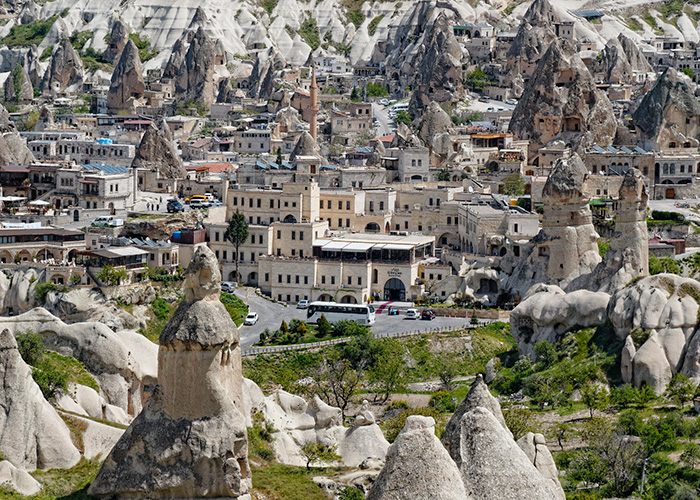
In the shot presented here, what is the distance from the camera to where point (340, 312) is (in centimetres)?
9075

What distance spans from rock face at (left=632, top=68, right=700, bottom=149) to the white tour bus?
46362 millimetres

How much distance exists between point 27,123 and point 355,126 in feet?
126

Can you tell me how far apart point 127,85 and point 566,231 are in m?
95.4

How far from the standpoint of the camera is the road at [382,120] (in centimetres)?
14879

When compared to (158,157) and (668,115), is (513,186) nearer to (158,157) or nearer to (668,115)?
(668,115)

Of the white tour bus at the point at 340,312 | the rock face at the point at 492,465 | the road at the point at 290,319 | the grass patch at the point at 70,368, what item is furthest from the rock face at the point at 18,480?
the white tour bus at the point at 340,312

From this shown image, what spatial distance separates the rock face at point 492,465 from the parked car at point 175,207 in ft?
278

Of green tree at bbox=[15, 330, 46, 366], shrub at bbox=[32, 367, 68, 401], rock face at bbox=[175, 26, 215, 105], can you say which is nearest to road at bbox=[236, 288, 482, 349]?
green tree at bbox=[15, 330, 46, 366]

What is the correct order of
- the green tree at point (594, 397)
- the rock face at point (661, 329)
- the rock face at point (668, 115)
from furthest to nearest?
the rock face at point (668, 115)
the rock face at point (661, 329)
the green tree at point (594, 397)

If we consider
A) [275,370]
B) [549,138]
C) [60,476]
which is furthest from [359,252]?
[60,476]

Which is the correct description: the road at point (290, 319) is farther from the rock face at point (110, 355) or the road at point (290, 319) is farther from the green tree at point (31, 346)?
the green tree at point (31, 346)

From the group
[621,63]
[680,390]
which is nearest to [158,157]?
[621,63]

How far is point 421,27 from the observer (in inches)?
7470

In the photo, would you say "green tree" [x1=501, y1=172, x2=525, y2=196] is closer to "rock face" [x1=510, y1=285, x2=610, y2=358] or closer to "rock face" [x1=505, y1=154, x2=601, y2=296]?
"rock face" [x1=505, y1=154, x2=601, y2=296]
